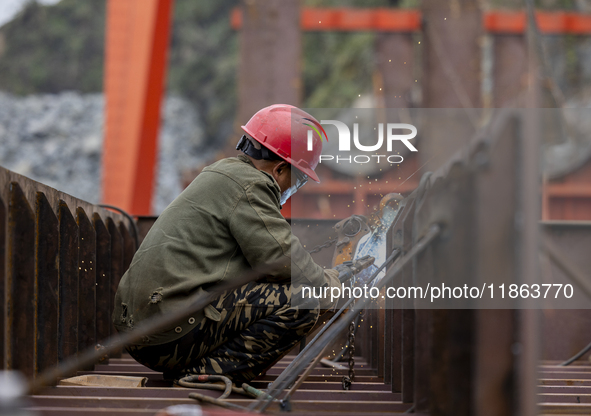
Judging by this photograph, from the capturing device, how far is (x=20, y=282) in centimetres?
206

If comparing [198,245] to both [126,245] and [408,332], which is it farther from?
[126,245]

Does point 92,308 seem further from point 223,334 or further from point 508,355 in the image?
point 508,355

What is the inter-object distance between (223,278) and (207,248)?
0.45ft

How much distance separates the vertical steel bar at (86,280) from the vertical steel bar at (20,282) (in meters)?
0.72

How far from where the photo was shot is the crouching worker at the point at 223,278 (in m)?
2.33

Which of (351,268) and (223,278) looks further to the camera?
(351,268)

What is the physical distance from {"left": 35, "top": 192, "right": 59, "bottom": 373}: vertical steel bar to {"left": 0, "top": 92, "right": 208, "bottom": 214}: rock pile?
17801 mm

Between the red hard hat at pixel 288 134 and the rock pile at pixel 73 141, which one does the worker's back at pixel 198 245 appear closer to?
the red hard hat at pixel 288 134

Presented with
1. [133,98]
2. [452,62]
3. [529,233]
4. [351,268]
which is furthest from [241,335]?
[133,98]

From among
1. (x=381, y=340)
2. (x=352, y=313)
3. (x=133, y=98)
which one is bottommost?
(x=381, y=340)

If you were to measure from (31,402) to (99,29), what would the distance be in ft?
88.7

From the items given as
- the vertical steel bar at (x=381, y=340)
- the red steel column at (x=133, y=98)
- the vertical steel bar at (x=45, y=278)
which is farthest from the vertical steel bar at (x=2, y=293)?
the red steel column at (x=133, y=98)

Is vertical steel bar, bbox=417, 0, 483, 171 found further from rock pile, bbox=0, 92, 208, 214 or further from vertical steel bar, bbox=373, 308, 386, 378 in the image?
rock pile, bbox=0, 92, 208, 214

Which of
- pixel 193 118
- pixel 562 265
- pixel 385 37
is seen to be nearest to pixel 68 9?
pixel 193 118
